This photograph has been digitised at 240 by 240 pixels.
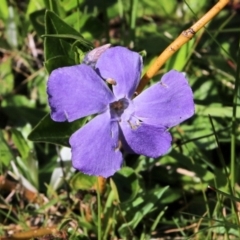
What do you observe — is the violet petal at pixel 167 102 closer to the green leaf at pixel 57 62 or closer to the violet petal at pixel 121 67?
the violet petal at pixel 121 67

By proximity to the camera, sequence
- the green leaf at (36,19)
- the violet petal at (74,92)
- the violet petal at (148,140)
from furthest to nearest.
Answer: the green leaf at (36,19)
the violet petal at (148,140)
the violet petal at (74,92)

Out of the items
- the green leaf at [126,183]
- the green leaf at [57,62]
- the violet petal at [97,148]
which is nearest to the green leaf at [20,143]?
the green leaf at [126,183]

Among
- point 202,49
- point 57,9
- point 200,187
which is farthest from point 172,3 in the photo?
point 200,187

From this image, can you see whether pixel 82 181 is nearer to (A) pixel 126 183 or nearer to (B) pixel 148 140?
(A) pixel 126 183

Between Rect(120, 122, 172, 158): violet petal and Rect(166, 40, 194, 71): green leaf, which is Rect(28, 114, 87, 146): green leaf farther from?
Rect(166, 40, 194, 71): green leaf

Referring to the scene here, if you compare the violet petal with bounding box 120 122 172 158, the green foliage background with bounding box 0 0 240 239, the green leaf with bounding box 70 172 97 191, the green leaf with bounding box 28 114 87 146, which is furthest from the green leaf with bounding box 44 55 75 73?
the green leaf with bounding box 70 172 97 191

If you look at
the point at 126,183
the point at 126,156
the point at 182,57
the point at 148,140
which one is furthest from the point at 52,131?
the point at 182,57

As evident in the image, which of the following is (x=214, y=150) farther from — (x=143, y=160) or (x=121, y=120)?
(x=121, y=120)
